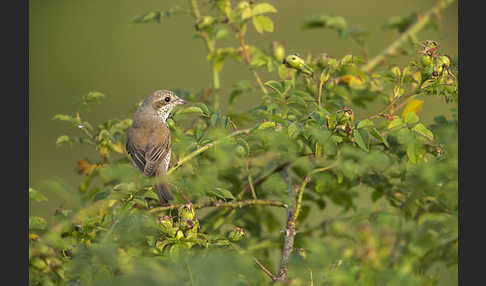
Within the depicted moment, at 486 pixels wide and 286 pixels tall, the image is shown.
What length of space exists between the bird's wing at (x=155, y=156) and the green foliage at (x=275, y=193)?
20 cm

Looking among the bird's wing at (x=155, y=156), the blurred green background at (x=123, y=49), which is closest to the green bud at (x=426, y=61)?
the bird's wing at (x=155, y=156)

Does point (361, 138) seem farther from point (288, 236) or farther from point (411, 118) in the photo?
point (288, 236)

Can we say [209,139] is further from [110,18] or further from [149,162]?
[110,18]

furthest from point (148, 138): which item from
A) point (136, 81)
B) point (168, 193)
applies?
point (136, 81)

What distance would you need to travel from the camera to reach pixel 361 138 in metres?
2.00

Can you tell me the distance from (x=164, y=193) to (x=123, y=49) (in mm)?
7087

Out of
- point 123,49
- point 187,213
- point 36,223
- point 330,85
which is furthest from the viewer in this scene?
point 123,49

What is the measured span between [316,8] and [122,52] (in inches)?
124

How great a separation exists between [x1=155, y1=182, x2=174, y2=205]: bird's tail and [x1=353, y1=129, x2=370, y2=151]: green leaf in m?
0.74

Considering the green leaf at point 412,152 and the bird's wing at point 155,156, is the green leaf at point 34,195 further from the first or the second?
the green leaf at point 412,152

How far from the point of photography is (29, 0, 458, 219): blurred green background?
7.13 metres

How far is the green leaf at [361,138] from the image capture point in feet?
6.45

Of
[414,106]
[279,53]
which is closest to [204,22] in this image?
[279,53]

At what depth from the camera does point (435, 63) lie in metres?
2.11
